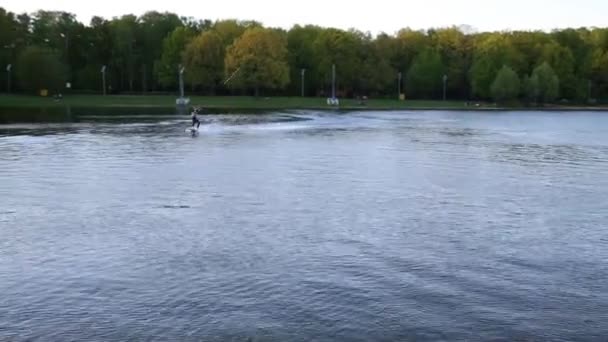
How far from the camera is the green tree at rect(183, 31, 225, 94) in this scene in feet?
392

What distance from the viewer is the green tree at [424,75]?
12988 cm

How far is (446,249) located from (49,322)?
8.34 metres

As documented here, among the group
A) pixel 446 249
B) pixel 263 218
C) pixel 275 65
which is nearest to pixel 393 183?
pixel 263 218

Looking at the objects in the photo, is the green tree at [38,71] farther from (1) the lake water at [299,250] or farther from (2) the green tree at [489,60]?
(1) the lake water at [299,250]

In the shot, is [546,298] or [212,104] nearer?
[546,298]

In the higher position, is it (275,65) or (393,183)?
(275,65)

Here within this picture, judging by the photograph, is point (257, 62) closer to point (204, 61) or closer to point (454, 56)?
point (204, 61)

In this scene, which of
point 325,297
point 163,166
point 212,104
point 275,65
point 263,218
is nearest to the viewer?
point 325,297

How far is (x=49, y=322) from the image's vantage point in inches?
445

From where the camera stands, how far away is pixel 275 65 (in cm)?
11444

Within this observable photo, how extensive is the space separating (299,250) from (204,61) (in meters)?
107

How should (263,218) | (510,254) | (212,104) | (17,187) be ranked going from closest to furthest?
1. (510,254)
2. (263,218)
3. (17,187)
4. (212,104)

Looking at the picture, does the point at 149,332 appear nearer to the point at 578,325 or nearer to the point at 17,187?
the point at 578,325

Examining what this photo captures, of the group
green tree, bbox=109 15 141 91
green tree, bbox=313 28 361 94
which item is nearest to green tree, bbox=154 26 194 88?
green tree, bbox=109 15 141 91
